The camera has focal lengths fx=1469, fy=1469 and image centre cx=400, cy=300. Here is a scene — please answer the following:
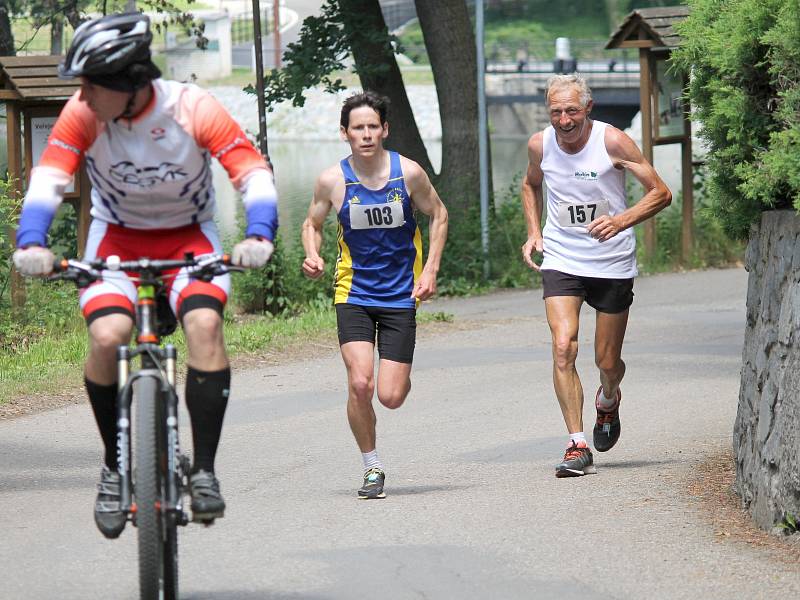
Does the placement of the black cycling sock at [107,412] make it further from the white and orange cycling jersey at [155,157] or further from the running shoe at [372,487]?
the running shoe at [372,487]

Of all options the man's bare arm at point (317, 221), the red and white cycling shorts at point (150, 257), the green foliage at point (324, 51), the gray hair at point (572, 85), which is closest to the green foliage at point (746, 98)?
the gray hair at point (572, 85)

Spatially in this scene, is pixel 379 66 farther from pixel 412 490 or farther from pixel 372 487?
pixel 372 487

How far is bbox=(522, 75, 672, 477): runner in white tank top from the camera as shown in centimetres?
762

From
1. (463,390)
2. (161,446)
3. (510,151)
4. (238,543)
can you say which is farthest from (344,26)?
(510,151)

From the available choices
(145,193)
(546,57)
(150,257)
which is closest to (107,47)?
(145,193)

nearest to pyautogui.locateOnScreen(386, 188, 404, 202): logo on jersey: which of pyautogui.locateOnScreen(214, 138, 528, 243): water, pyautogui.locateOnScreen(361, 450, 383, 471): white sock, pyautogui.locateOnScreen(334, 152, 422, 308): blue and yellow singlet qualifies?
pyautogui.locateOnScreen(334, 152, 422, 308): blue and yellow singlet

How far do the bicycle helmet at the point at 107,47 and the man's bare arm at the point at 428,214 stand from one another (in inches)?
103

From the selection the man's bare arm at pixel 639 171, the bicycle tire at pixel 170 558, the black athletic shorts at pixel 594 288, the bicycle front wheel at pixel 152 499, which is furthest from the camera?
the black athletic shorts at pixel 594 288

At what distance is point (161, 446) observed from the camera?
4.70m

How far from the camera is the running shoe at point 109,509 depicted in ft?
15.8

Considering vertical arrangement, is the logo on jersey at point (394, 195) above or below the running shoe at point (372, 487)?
above

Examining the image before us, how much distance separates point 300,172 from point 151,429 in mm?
35572

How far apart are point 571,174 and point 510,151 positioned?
43.2 m

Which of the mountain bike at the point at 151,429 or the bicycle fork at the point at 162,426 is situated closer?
the mountain bike at the point at 151,429
